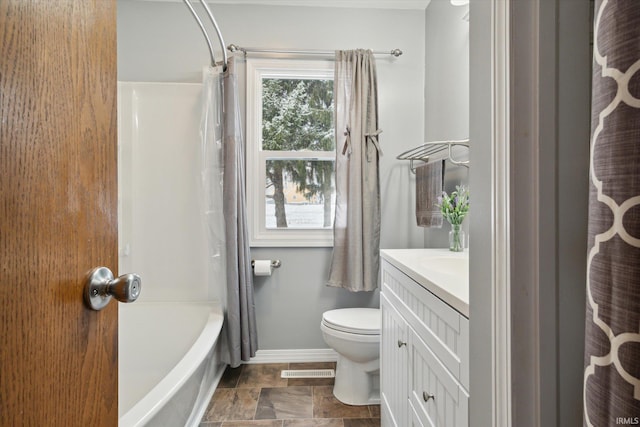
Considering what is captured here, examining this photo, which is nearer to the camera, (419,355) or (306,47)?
(419,355)

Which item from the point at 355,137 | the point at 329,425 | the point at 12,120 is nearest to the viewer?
the point at 12,120

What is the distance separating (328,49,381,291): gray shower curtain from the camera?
205 cm

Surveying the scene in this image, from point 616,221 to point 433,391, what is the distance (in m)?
0.74

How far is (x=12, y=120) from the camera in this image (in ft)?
1.27

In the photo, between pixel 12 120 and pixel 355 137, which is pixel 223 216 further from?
pixel 12 120

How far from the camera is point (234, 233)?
1.86 m

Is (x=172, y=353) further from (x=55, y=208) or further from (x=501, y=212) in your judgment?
(x=501, y=212)

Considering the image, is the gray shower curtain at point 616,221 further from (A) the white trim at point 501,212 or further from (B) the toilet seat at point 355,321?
(B) the toilet seat at point 355,321

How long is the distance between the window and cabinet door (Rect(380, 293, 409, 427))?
0.90 metres

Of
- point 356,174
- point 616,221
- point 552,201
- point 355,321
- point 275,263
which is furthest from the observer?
point 275,263

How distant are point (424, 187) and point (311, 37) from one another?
4.45ft

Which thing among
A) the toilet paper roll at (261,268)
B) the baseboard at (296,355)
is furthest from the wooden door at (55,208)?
the baseboard at (296,355)

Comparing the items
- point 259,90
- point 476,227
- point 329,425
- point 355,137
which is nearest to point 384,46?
point 355,137

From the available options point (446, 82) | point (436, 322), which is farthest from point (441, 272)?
point (446, 82)
